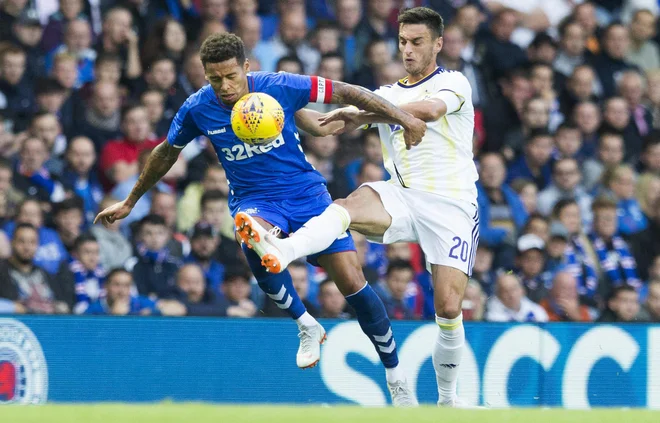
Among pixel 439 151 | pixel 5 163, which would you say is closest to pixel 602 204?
pixel 439 151

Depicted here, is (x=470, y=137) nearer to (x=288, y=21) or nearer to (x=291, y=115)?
(x=291, y=115)

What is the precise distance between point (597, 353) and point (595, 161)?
2.89 metres

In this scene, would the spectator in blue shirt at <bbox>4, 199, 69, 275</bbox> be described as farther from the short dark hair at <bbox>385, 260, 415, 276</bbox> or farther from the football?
the football

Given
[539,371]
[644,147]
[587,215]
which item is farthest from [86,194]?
[644,147]

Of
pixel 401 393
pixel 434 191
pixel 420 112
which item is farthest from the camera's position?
pixel 401 393

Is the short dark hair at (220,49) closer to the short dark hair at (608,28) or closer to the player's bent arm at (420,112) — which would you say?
the player's bent arm at (420,112)

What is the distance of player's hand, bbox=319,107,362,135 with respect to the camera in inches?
284

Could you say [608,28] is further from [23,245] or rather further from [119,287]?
[23,245]

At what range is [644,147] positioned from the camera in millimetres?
11781

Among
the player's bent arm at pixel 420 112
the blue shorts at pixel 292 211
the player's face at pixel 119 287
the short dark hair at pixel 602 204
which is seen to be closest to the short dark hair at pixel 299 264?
the player's face at pixel 119 287

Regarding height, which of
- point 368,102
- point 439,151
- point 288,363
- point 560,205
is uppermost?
point 368,102

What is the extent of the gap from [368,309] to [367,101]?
→ 4.76 feet

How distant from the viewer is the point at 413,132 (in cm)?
679

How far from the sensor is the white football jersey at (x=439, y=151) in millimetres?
7629
